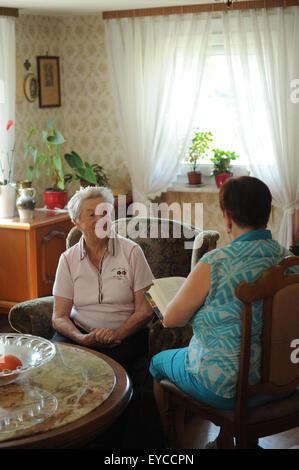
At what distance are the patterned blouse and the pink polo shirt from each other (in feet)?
2.23

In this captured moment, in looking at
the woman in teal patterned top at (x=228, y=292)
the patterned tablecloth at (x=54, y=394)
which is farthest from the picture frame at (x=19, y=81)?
the woman in teal patterned top at (x=228, y=292)

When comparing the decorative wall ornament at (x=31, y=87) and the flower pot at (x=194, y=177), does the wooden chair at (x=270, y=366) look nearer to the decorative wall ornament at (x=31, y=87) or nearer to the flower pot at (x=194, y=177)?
the flower pot at (x=194, y=177)

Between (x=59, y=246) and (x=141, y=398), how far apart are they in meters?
2.11

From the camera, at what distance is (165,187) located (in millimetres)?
4941

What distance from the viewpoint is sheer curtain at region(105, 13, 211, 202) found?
4.65m

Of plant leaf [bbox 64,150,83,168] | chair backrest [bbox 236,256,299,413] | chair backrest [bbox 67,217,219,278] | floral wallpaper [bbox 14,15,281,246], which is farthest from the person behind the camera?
floral wallpaper [bbox 14,15,281,246]

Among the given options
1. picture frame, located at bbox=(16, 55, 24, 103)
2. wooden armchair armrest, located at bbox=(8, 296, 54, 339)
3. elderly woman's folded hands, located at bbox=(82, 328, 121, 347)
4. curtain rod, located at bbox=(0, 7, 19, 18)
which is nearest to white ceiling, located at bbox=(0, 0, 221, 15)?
curtain rod, located at bbox=(0, 7, 19, 18)

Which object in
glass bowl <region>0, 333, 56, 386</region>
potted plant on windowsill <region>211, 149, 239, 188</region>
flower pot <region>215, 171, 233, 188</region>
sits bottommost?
glass bowl <region>0, 333, 56, 386</region>

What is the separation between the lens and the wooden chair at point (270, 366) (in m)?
1.79

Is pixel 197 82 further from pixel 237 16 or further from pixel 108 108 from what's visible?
pixel 108 108

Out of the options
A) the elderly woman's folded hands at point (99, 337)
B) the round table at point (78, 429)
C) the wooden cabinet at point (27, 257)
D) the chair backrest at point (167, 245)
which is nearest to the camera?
the round table at point (78, 429)

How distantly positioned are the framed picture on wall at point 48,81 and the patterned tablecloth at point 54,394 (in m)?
3.45

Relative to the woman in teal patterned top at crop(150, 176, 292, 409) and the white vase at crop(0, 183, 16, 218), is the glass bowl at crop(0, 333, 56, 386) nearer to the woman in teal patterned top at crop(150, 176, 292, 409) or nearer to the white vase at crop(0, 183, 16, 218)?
the woman in teal patterned top at crop(150, 176, 292, 409)

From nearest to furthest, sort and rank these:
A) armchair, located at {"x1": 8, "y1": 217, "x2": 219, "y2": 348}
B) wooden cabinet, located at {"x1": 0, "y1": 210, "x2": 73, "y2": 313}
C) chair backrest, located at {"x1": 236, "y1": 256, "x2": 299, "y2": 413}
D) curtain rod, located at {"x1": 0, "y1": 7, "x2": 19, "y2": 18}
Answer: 1. chair backrest, located at {"x1": 236, "y1": 256, "x2": 299, "y2": 413}
2. armchair, located at {"x1": 8, "y1": 217, "x2": 219, "y2": 348}
3. wooden cabinet, located at {"x1": 0, "y1": 210, "x2": 73, "y2": 313}
4. curtain rod, located at {"x1": 0, "y1": 7, "x2": 19, "y2": 18}
